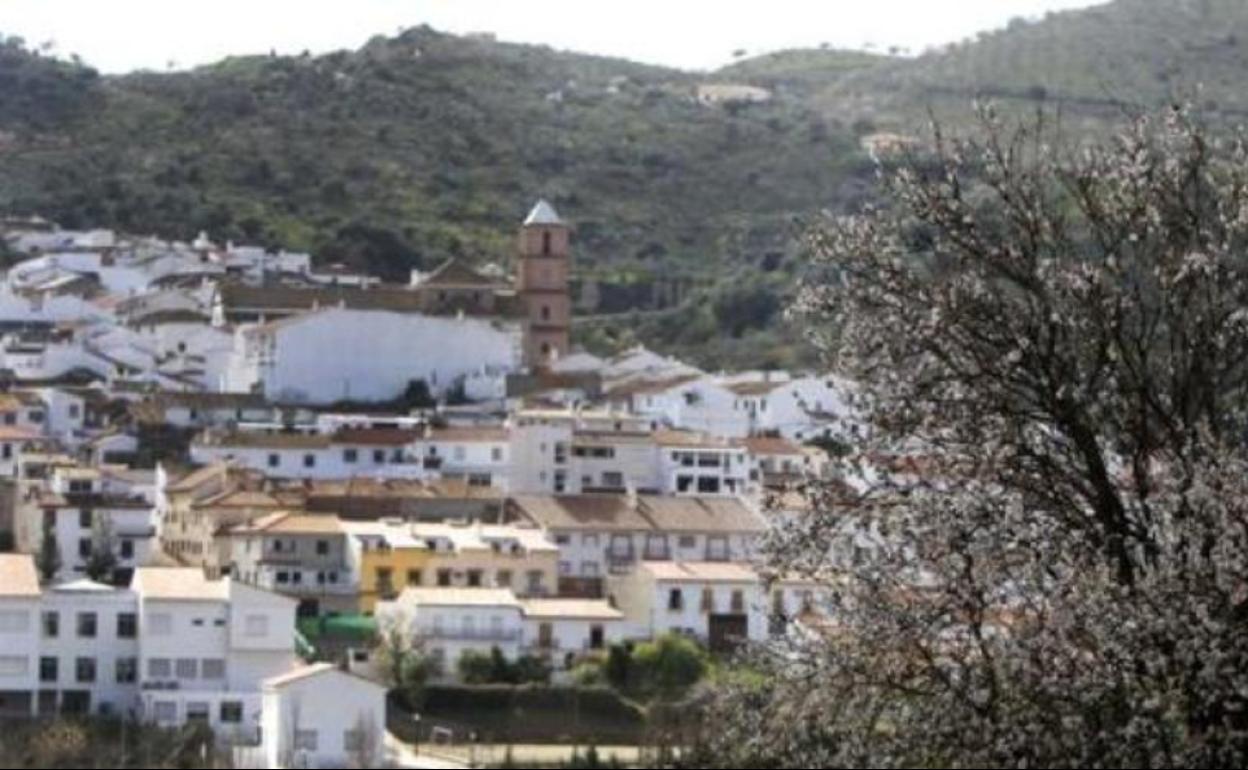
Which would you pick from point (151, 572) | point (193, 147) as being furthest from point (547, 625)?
point (193, 147)

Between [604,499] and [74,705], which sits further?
[604,499]

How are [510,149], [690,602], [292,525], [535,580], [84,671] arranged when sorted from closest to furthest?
[84,671] < [690,602] < [292,525] < [535,580] < [510,149]

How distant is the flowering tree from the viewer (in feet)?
29.9

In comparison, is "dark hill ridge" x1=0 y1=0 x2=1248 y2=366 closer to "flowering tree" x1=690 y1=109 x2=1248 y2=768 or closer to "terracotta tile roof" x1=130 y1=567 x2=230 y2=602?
"terracotta tile roof" x1=130 y1=567 x2=230 y2=602

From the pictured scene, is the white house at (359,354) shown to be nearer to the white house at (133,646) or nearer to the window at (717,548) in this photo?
the window at (717,548)

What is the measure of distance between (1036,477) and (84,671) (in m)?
28.9

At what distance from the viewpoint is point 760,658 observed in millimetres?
10430

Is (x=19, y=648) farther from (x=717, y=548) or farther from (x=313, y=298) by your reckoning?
(x=313, y=298)

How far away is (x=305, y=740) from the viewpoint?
3145cm

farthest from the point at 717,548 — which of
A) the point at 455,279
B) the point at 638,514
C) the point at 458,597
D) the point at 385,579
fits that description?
the point at 455,279

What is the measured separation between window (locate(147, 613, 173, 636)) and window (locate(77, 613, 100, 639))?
774 millimetres

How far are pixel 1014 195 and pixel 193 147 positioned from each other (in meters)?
88.3

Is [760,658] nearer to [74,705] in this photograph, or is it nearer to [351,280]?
[74,705]

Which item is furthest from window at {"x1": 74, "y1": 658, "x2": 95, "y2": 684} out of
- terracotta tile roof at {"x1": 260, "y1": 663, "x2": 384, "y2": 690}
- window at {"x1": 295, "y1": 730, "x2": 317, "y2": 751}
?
window at {"x1": 295, "y1": 730, "x2": 317, "y2": 751}
